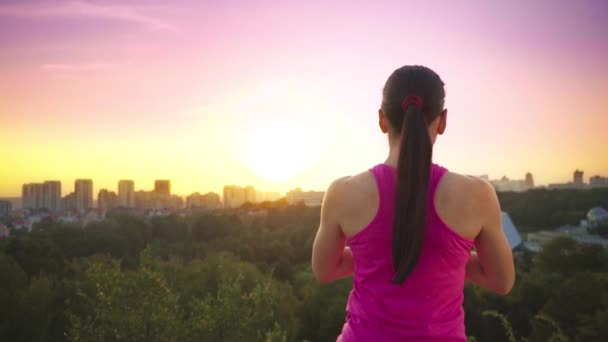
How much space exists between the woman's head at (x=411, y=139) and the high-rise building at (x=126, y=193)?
64587mm

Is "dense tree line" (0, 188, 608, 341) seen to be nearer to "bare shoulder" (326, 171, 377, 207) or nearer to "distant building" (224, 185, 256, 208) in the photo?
"bare shoulder" (326, 171, 377, 207)

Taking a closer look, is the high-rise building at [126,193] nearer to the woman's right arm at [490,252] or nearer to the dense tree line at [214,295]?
the dense tree line at [214,295]

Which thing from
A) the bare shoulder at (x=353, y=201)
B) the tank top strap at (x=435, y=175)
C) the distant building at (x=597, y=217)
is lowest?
the distant building at (x=597, y=217)

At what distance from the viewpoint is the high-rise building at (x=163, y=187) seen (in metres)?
69.8

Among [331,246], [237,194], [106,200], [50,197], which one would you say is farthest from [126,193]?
[331,246]

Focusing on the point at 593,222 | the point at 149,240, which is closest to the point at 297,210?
the point at 149,240

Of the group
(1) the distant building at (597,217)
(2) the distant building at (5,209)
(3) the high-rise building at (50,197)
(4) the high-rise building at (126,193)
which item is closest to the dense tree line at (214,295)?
(1) the distant building at (597,217)

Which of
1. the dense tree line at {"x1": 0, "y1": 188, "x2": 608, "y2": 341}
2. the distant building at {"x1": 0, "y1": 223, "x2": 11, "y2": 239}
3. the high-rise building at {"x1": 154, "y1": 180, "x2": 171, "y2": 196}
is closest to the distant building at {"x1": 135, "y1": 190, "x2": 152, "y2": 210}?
the high-rise building at {"x1": 154, "y1": 180, "x2": 171, "y2": 196}

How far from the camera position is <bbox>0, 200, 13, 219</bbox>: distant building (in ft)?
145

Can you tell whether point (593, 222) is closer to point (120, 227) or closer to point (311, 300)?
point (311, 300)

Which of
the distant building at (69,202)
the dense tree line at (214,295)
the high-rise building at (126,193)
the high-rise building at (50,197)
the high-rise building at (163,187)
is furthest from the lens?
the high-rise building at (163,187)

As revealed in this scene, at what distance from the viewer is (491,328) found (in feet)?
58.0

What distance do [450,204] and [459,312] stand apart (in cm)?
27

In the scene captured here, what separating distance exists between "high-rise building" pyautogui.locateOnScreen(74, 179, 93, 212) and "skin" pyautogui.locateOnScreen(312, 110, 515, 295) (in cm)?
6033
